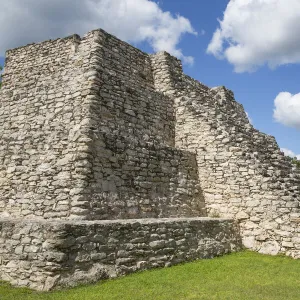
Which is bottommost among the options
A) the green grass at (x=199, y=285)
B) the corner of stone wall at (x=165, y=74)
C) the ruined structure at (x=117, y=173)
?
the green grass at (x=199, y=285)

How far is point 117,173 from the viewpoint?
1070cm

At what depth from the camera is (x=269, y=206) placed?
11445 millimetres

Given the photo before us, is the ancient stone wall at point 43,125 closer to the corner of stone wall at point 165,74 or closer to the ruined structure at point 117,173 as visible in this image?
the ruined structure at point 117,173

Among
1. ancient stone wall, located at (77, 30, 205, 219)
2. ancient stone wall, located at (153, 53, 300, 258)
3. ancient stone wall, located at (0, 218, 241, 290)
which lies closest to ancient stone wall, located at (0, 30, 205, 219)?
ancient stone wall, located at (77, 30, 205, 219)

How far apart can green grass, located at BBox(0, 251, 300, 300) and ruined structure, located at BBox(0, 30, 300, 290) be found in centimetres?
43

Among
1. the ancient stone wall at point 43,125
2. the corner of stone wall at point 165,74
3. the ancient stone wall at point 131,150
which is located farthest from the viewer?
the corner of stone wall at point 165,74

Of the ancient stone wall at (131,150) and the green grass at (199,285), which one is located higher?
the ancient stone wall at (131,150)

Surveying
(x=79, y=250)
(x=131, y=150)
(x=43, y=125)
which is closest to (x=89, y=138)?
(x=131, y=150)

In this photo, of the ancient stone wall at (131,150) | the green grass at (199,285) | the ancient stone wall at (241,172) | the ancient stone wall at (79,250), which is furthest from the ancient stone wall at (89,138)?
the green grass at (199,285)

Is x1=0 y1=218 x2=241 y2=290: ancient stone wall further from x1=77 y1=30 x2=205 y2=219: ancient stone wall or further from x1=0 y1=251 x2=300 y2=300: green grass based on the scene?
x1=77 y1=30 x2=205 y2=219: ancient stone wall

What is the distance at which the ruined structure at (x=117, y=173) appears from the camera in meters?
7.83

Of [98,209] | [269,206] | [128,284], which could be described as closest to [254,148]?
[269,206]

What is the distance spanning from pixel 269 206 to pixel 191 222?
2.98 meters

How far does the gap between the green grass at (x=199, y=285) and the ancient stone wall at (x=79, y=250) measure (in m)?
0.27
